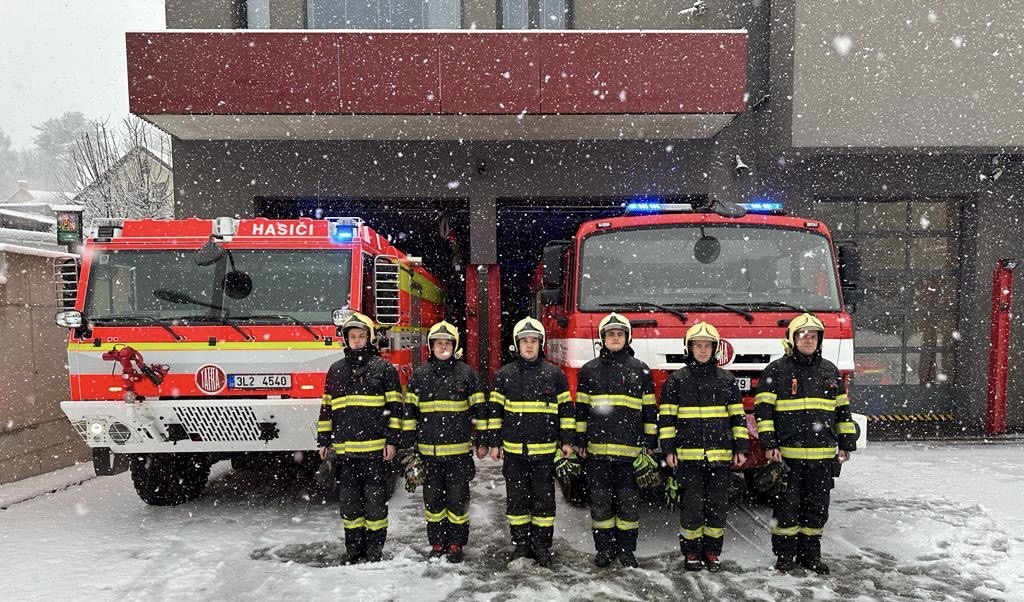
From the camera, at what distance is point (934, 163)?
10195mm

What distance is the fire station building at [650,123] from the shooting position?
26.7ft

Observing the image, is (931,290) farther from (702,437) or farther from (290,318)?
(290,318)

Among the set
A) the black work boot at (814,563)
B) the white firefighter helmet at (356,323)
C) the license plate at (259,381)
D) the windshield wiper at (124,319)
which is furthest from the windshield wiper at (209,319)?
the black work boot at (814,563)

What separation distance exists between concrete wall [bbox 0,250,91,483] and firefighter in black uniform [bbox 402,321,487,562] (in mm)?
5823

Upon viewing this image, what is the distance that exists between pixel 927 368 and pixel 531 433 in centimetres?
931

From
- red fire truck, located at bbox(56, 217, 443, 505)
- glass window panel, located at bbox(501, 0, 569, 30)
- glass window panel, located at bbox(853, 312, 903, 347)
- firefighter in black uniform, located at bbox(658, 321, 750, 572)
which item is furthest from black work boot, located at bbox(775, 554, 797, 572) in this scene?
glass window panel, located at bbox(501, 0, 569, 30)

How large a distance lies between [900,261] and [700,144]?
4.13m

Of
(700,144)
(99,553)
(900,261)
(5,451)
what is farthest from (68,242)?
(900,261)

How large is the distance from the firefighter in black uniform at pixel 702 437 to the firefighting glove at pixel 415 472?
1.83 m

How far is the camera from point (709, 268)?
5.53 m

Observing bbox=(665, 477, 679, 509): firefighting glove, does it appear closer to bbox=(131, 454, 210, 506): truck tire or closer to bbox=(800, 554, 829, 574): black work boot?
bbox=(800, 554, 829, 574): black work boot

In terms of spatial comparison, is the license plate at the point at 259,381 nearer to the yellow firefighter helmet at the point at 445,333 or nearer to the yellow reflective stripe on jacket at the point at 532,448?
the yellow firefighter helmet at the point at 445,333

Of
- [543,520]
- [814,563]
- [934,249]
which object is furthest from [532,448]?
[934,249]

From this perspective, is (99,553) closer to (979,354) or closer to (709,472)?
(709,472)
